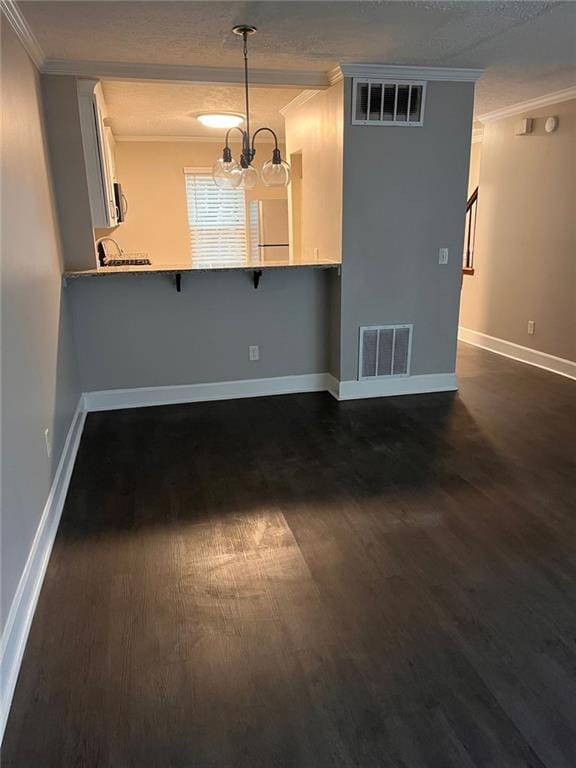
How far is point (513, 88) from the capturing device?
4.25 metres

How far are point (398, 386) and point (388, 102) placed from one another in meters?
2.15

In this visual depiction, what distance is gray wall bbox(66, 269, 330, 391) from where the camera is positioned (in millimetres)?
3990

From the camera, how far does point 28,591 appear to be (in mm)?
1955

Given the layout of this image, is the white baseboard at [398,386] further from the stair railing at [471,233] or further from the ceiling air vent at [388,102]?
the stair railing at [471,233]

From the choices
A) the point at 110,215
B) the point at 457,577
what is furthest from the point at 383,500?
the point at 110,215

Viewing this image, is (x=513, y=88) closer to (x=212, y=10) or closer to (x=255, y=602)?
(x=212, y=10)

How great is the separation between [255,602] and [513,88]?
4.42m

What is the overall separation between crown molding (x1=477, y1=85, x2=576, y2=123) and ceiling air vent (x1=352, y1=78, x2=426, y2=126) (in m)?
1.54

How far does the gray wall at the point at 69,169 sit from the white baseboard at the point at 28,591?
1.52m

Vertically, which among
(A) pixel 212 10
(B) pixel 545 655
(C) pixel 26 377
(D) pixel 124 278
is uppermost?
(A) pixel 212 10

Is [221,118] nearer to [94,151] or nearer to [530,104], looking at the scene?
[94,151]

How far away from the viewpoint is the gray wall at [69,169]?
342cm

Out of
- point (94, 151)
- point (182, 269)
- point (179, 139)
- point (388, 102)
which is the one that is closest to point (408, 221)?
point (388, 102)

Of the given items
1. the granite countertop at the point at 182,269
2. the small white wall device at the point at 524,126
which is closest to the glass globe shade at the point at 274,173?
the granite countertop at the point at 182,269
